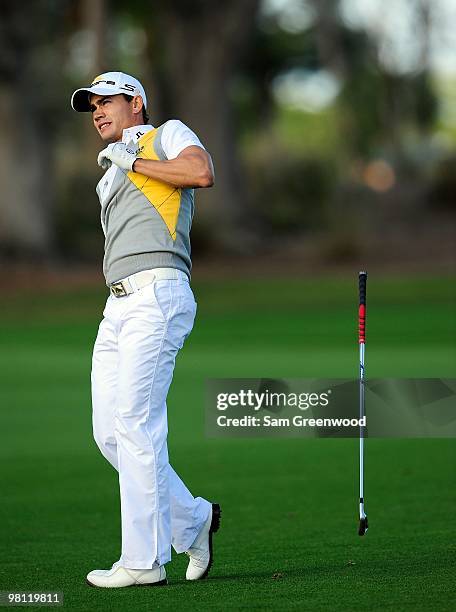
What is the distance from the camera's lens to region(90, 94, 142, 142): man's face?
718 cm

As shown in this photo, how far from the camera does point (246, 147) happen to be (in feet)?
167

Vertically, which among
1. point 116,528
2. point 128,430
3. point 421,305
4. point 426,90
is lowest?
point 116,528

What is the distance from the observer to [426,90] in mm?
57469

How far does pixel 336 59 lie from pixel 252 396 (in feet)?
178

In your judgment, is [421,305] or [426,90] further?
[426,90]

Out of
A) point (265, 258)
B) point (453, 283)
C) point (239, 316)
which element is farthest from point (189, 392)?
point (265, 258)

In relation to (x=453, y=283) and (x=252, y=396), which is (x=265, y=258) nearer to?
(x=453, y=283)

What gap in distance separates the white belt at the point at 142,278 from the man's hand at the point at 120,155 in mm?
472

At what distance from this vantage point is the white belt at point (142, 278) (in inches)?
272

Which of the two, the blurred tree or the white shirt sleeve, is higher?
the blurred tree

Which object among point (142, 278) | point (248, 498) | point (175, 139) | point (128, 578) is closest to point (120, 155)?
point (175, 139)

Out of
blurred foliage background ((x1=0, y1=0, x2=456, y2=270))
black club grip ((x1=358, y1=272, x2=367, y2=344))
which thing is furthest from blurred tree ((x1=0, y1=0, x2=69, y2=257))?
black club grip ((x1=358, y1=272, x2=367, y2=344))

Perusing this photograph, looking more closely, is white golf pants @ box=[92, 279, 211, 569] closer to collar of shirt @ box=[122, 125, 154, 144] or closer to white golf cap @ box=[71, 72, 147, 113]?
collar of shirt @ box=[122, 125, 154, 144]

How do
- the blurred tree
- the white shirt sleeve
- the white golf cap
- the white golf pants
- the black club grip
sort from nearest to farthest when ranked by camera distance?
the white golf pants < the white shirt sleeve < the white golf cap < the black club grip < the blurred tree
